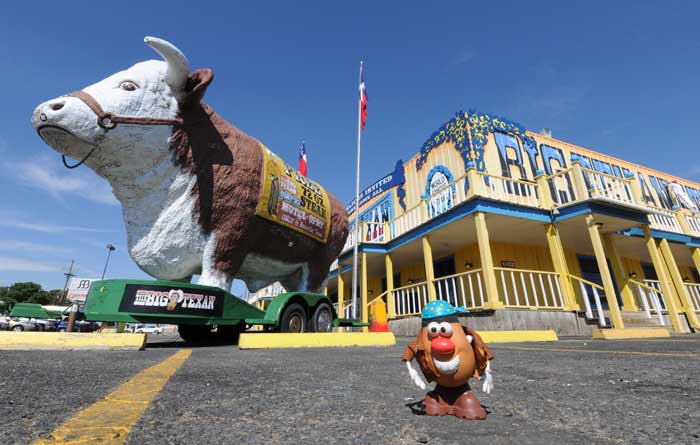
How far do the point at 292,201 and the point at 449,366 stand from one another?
446cm

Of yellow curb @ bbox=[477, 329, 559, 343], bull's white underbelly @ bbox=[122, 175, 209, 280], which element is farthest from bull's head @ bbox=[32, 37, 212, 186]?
yellow curb @ bbox=[477, 329, 559, 343]

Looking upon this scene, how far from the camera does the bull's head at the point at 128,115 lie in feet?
12.1

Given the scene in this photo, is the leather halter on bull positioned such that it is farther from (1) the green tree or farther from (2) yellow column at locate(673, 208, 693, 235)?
(1) the green tree

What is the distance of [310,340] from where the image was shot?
13.9 ft

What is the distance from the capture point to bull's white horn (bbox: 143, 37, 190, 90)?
151 inches

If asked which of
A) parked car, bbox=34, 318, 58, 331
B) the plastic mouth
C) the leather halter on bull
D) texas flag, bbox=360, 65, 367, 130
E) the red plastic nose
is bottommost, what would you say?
the plastic mouth

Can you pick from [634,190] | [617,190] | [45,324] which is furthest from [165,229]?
[45,324]

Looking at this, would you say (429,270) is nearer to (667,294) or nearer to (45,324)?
(667,294)

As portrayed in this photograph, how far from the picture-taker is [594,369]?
203cm

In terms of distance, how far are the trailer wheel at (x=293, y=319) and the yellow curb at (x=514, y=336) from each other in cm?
270

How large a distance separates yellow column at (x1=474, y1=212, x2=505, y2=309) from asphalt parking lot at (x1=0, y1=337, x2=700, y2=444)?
504 centimetres

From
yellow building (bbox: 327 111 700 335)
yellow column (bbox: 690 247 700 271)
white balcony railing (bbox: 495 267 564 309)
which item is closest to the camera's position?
white balcony railing (bbox: 495 267 564 309)

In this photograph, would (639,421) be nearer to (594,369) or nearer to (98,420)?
(594,369)

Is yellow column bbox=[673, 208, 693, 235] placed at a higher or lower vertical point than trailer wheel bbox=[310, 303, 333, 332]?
higher
